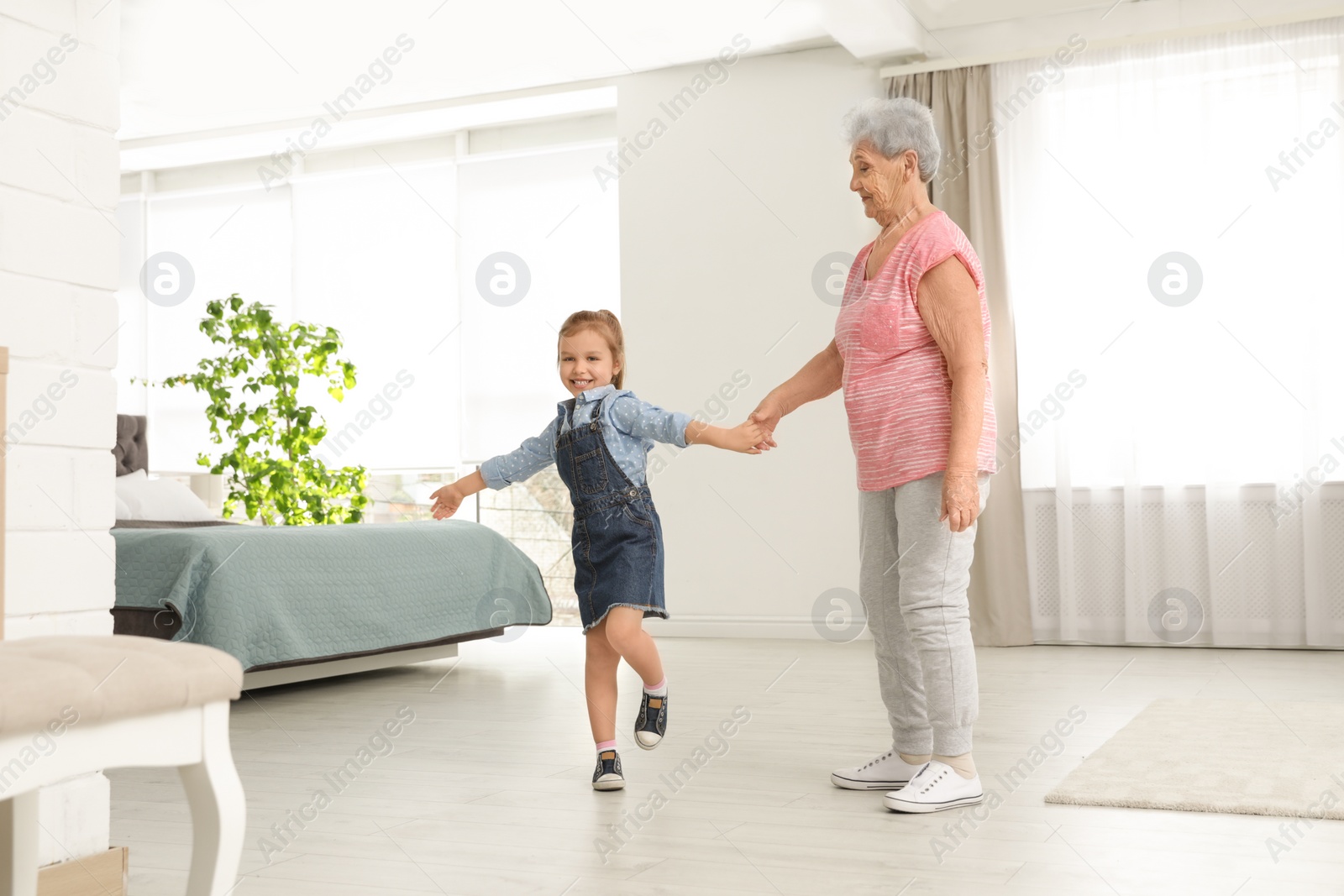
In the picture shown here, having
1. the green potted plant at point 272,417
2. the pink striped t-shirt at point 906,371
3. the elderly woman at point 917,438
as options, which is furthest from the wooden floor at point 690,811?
the green potted plant at point 272,417

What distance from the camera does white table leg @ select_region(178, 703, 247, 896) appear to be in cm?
106

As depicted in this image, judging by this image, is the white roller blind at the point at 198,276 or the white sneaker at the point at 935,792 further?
the white roller blind at the point at 198,276

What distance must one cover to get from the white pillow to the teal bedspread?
665mm

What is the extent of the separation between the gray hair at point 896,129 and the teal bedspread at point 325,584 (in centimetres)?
206

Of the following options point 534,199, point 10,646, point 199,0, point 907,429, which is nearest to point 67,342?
point 10,646

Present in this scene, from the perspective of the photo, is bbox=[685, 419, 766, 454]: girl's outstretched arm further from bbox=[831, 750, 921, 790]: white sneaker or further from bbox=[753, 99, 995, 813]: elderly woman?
bbox=[831, 750, 921, 790]: white sneaker

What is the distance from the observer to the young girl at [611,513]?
7.47 ft

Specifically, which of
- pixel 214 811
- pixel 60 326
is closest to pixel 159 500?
pixel 60 326

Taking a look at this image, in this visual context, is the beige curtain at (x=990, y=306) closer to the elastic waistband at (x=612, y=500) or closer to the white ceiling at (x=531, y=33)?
the white ceiling at (x=531, y=33)

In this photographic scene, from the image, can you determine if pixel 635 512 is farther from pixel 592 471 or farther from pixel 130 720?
pixel 130 720

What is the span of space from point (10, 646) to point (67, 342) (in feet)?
2.21

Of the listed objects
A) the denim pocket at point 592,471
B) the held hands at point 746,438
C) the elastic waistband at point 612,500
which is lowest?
the elastic waistband at point 612,500

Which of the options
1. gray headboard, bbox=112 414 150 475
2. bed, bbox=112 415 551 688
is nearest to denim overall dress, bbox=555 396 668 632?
bed, bbox=112 415 551 688

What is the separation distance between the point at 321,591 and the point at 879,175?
2156 millimetres
